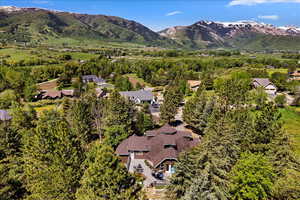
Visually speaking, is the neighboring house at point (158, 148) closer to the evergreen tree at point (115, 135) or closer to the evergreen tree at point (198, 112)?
the evergreen tree at point (115, 135)

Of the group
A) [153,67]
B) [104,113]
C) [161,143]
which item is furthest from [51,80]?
[161,143]

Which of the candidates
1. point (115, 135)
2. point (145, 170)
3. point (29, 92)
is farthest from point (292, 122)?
point (29, 92)

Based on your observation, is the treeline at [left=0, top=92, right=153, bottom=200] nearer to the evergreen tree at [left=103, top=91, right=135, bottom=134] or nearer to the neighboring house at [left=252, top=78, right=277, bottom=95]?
the evergreen tree at [left=103, top=91, right=135, bottom=134]

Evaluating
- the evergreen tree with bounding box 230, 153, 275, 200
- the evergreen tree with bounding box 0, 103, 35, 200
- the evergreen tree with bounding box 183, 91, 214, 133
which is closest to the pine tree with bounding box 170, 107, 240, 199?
the evergreen tree with bounding box 230, 153, 275, 200

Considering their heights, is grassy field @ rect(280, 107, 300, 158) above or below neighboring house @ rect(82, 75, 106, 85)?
below

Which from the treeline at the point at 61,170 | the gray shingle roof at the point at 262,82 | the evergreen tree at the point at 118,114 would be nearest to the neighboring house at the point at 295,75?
the gray shingle roof at the point at 262,82

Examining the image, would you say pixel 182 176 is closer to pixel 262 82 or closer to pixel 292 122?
pixel 292 122

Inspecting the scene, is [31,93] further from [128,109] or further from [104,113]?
[128,109]
